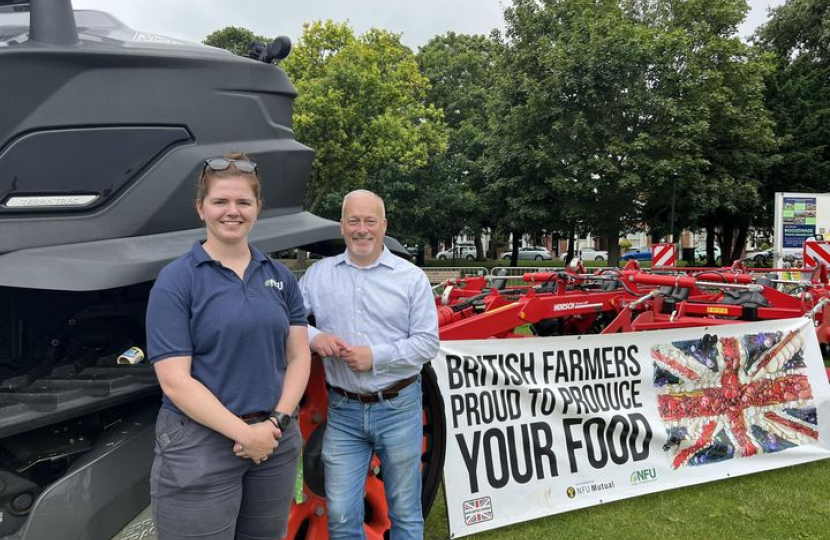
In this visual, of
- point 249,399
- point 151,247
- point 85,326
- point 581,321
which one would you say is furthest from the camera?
point 581,321

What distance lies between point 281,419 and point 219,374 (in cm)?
24

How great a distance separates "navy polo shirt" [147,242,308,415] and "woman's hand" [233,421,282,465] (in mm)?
64

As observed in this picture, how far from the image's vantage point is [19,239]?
6.24 ft

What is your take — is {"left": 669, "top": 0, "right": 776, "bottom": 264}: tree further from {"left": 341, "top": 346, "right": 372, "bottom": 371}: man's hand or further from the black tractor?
the black tractor

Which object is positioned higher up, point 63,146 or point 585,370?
point 63,146

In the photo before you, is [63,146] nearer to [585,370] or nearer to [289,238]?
[289,238]

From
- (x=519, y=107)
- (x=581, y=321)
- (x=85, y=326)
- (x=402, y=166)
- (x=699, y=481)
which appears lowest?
(x=699, y=481)

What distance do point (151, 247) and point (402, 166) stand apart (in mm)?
20212

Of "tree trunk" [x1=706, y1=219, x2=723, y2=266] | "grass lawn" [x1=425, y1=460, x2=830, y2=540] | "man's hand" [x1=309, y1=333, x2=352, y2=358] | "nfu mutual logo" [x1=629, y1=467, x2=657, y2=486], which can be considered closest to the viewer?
"man's hand" [x1=309, y1=333, x2=352, y2=358]

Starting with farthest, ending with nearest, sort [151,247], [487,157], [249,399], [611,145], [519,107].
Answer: [487,157]
[519,107]
[611,145]
[151,247]
[249,399]

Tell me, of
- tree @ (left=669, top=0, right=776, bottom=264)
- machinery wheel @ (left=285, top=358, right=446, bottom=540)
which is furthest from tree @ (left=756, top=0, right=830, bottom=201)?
machinery wheel @ (left=285, top=358, right=446, bottom=540)

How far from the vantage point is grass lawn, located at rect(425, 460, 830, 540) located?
12.0 feet

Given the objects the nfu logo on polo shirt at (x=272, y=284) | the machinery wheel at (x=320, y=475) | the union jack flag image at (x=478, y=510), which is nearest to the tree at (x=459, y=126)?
the union jack flag image at (x=478, y=510)

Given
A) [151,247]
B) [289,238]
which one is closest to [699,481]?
[289,238]
